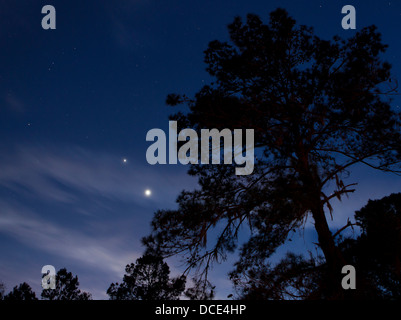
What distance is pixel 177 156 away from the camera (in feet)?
27.7

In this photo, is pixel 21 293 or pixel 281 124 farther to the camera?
pixel 21 293

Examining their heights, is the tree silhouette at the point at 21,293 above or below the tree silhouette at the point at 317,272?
below

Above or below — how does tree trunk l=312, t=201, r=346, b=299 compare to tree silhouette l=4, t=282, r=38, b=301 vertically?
above

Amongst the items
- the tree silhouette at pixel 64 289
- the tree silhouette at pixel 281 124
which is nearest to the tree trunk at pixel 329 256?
the tree silhouette at pixel 281 124

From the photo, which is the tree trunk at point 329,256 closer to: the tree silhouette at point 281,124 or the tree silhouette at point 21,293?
the tree silhouette at point 281,124

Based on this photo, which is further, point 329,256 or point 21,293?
point 21,293

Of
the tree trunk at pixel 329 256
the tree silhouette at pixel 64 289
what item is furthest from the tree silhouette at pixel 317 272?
the tree silhouette at pixel 64 289

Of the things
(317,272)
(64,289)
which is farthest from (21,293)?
(317,272)

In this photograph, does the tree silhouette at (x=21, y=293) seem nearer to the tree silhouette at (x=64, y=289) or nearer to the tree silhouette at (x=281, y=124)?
the tree silhouette at (x=64, y=289)

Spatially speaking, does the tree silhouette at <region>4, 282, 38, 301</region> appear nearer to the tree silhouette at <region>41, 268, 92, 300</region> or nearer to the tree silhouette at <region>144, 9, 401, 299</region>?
the tree silhouette at <region>41, 268, 92, 300</region>

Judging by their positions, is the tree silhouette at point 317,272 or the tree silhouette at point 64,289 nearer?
the tree silhouette at point 317,272

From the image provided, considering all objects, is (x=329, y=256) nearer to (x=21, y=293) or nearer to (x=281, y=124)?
(x=281, y=124)

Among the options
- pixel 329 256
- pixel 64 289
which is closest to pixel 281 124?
pixel 329 256

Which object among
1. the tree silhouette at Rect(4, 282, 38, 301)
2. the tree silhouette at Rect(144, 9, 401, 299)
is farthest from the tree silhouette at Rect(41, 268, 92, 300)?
the tree silhouette at Rect(144, 9, 401, 299)
